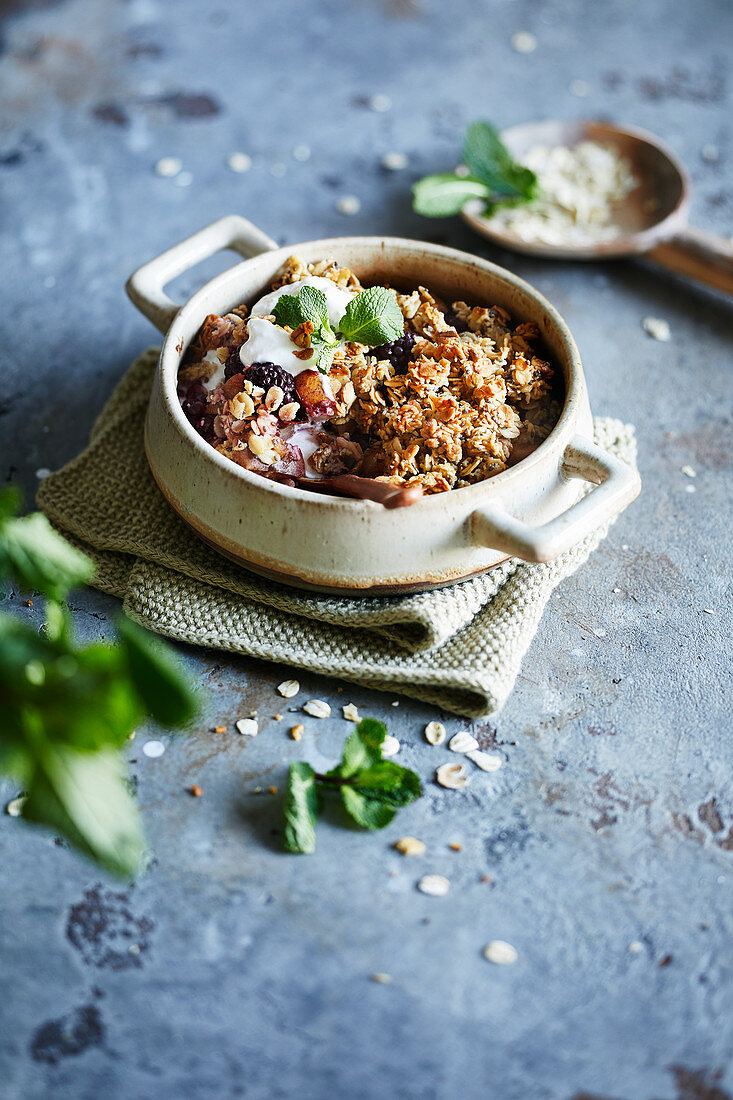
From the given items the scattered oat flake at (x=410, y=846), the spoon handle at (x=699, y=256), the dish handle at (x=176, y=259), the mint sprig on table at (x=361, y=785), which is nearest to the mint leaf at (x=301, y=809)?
the mint sprig on table at (x=361, y=785)

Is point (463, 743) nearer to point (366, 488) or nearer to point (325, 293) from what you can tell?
point (366, 488)

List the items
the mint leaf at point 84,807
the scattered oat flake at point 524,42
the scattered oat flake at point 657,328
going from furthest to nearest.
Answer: the scattered oat flake at point 524,42
the scattered oat flake at point 657,328
the mint leaf at point 84,807

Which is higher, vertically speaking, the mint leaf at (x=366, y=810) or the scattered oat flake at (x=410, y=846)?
the mint leaf at (x=366, y=810)

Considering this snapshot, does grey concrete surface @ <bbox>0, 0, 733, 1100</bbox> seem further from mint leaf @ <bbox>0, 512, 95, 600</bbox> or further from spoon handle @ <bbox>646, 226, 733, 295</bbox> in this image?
mint leaf @ <bbox>0, 512, 95, 600</bbox>

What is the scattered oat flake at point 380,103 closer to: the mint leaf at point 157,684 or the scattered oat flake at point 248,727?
the scattered oat flake at point 248,727

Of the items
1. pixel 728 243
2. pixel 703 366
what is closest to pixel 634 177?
pixel 728 243

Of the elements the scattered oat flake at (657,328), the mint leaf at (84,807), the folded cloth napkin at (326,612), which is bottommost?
the folded cloth napkin at (326,612)

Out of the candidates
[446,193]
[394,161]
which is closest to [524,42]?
[394,161]
